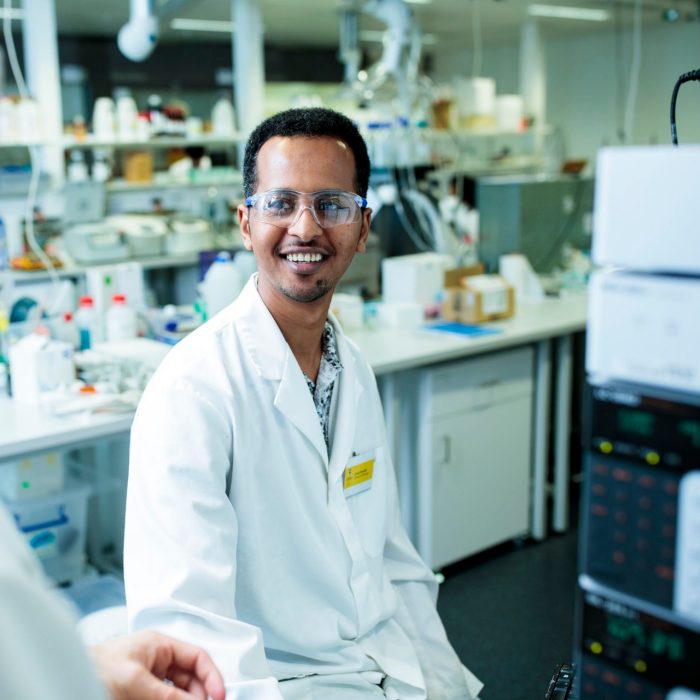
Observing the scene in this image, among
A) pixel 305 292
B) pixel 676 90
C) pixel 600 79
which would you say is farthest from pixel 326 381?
pixel 600 79

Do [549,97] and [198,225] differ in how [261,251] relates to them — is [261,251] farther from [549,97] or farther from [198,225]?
[549,97]

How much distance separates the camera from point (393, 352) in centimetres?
263

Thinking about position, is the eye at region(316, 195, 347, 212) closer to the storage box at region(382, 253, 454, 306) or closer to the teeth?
the teeth

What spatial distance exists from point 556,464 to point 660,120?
5334mm

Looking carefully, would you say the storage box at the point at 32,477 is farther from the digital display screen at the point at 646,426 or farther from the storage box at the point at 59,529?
the digital display screen at the point at 646,426

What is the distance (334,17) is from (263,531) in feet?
21.7

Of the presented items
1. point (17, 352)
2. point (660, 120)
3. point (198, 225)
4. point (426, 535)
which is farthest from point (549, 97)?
point (17, 352)

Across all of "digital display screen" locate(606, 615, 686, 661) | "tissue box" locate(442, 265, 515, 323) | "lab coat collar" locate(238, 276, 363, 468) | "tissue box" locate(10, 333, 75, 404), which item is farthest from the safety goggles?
"tissue box" locate(442, 265, 515, 323)

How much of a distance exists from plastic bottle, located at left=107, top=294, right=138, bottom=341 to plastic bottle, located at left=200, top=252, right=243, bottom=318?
9.8 inches

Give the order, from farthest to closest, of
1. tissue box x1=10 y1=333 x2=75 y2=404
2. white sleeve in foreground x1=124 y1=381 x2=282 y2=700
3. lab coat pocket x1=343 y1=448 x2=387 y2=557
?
tissue box x1=10 y1=333 x2=75 y2=404 → lab coat pocket x1=343 y1=448 x2=387 y2=557 → white sleeve in foreground x1=124 y1=381 x2=282 y2=700

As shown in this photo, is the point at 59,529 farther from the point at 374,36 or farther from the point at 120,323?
the point at 374,36

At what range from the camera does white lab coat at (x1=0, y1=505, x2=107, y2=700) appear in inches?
16.5

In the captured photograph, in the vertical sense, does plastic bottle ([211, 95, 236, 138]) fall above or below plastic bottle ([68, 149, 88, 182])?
above

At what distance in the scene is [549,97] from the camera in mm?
8695
